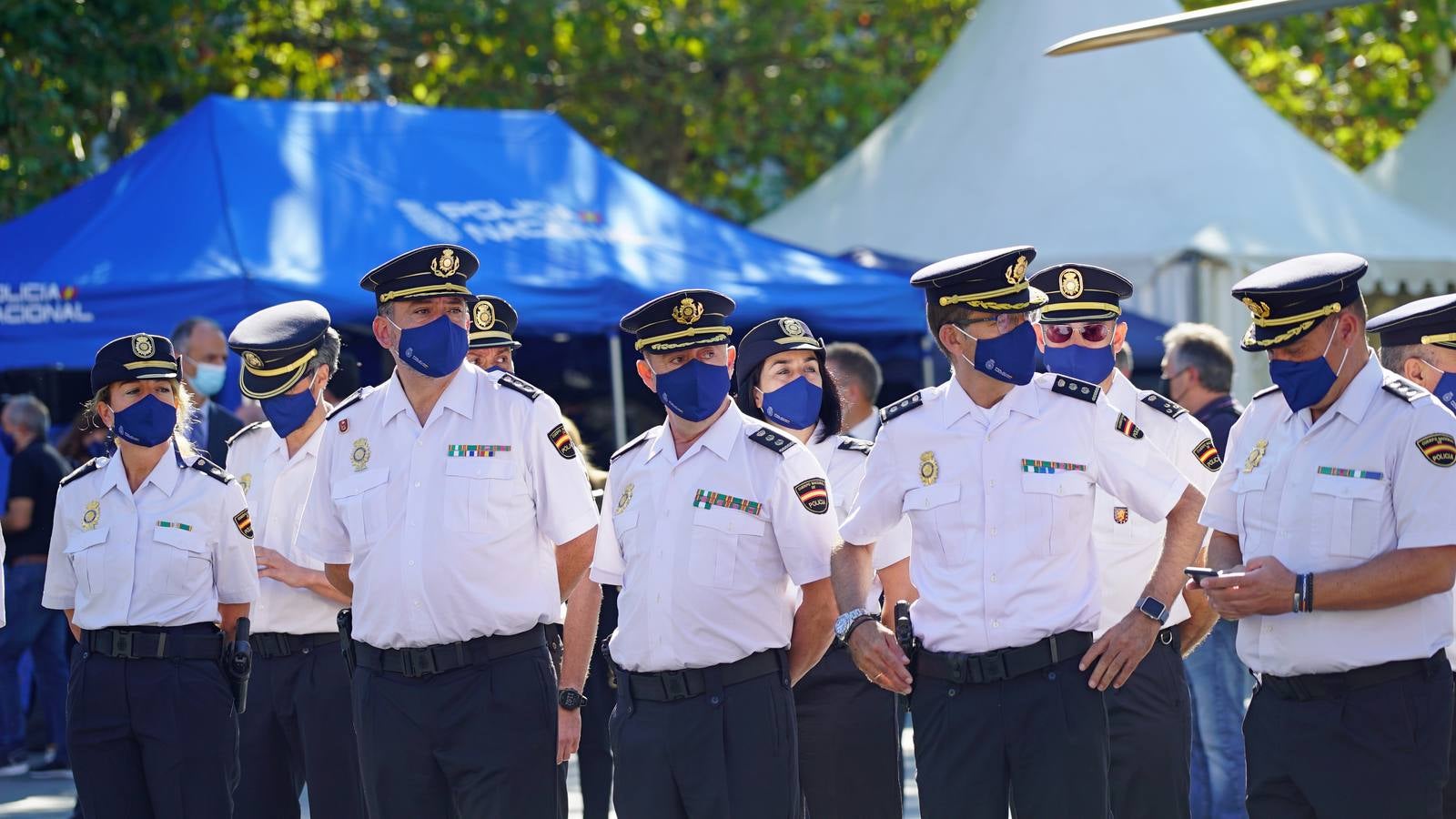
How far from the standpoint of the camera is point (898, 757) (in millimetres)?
6176

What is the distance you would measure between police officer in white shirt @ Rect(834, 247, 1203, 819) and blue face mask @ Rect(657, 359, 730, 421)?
0.53 metres

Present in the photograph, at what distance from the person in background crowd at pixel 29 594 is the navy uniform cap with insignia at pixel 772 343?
573cm

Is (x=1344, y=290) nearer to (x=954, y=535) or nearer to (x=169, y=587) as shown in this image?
(x=954, y=535)

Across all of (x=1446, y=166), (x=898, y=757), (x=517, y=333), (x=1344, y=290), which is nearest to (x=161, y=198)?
(x=517, y=333)

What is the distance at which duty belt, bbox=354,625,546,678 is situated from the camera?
5.08 m

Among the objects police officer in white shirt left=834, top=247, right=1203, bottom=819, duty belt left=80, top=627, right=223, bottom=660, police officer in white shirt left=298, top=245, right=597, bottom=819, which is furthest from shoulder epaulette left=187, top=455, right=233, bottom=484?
police officer in white shirt left=834, top=247, right=1203, bottom=819

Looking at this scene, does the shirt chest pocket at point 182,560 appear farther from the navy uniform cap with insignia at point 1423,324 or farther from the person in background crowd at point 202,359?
the navy uniform cap with insignia at point 1423,324

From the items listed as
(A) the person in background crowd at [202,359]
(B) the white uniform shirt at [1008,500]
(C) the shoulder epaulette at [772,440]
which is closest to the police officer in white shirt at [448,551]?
(C) the shoulder epaulette at [772,440]

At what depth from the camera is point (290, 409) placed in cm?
640

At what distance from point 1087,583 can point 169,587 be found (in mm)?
3027

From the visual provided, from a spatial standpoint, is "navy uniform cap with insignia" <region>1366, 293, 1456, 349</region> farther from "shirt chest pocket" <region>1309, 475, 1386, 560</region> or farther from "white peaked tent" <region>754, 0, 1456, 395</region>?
"white peaked tent" <region>754, 0, 1456, 395</region>

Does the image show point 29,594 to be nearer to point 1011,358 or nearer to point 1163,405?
point 1163,405

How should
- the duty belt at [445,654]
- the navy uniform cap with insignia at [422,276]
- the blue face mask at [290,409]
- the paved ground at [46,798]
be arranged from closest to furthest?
the duty belt at [445,654], the navy uniform cap with insignia at [422,276], the blue face mask at [290,409], the paved ground at [46,798]

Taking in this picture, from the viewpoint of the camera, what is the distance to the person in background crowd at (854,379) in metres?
7.30
